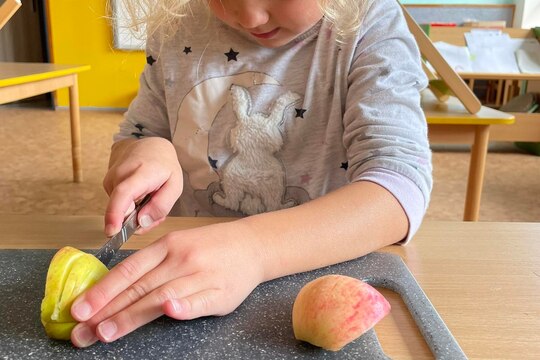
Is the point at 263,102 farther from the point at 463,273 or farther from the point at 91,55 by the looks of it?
the point at 91,55

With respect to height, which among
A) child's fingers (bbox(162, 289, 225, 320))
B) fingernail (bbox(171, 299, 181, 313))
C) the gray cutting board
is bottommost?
the gray cutting board

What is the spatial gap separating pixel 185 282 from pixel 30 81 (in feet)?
4.98

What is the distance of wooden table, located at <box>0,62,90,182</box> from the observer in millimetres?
1504

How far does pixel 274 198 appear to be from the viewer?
0.66 meters

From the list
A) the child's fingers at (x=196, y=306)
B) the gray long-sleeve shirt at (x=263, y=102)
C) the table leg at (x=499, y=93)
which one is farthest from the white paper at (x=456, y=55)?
the child's fingers at (x=196, y=306)

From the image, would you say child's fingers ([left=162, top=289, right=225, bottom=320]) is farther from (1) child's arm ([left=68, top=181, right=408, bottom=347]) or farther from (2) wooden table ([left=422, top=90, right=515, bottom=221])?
(2) wooden table ([left=422, top=90, right=515, bottom=221])

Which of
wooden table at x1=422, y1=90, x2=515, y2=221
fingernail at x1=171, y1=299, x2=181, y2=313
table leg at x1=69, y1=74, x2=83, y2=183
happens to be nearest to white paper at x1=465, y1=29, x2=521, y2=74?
wooden table at x1=422, y1=90, x2=515, y2=221

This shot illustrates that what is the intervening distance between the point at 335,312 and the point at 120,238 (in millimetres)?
200

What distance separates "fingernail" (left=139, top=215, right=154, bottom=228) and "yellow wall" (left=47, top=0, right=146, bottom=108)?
3.46 m

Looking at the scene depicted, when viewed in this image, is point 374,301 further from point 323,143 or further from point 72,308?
point 323,143

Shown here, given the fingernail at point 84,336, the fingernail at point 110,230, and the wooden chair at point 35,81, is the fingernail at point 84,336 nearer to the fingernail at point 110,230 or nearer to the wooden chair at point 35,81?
the fingernail at point 110,230

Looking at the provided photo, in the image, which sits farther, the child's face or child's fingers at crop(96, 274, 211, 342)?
the child's face

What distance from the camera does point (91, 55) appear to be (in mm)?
3850

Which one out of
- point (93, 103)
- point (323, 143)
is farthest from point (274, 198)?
point (93, 103)
